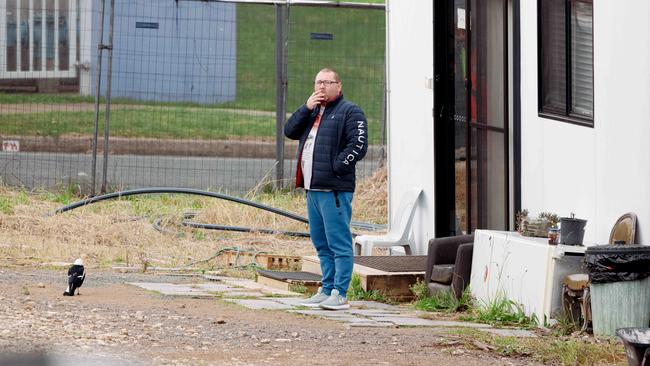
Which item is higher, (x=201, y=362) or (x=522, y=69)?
(x=522, y=69)

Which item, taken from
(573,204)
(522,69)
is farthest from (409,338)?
(522,69)

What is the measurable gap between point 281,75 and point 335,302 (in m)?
8.22

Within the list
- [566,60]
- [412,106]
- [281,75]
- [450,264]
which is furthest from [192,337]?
[281,75]

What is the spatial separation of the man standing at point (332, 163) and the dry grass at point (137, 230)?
3095mm

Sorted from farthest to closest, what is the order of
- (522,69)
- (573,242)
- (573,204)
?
(522,69), (573,204), (573,242)

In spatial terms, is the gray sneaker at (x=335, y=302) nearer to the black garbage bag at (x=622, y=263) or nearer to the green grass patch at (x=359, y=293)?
the green grass patch at (x=359, y=293)

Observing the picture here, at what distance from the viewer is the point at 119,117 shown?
21984 mm

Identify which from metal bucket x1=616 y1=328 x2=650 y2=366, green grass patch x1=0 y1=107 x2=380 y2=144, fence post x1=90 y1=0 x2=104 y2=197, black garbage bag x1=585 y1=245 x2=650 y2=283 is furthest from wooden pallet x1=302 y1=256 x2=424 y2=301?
green grass patch x1=0 y1=107 x2=380 y2=144

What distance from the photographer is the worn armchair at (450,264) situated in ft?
34.8

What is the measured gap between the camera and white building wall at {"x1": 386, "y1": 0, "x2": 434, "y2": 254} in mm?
13000

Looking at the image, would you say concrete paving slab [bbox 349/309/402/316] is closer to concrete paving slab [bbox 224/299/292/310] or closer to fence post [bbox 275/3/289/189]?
concrete paving slab [bbox 224/299/292/310]

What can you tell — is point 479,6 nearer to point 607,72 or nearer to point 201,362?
point 607,72

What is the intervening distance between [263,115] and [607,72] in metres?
15.3

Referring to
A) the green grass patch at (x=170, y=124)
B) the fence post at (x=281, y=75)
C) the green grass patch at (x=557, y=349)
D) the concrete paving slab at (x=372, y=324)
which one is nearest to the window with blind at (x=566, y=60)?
the green grass patch at (x=557, y=349)
